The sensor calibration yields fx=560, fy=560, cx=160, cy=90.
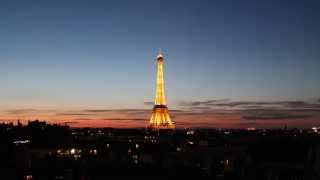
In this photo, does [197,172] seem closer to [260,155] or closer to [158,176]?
[158,176]

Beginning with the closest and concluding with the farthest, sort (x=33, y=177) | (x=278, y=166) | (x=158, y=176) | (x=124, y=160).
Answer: (x=278, y=166) → (x=33, y=177) → (x=158, y=176) → (x=124, y=160)

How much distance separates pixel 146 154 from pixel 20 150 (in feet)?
61.5

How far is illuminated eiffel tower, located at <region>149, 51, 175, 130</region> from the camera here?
378 ft

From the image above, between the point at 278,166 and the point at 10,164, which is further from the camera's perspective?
the point at 10,164

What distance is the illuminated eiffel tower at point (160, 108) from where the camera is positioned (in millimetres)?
115250

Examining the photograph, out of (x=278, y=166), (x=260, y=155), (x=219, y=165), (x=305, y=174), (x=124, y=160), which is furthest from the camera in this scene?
(x=124, y=160)

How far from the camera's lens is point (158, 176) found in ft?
151

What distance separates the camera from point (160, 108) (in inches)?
4690

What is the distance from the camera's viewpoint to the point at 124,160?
60969 millimetres

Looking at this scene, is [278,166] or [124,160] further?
[124,160]

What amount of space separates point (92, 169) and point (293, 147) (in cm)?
1939

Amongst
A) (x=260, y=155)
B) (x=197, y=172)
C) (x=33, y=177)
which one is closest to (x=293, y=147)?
(x=260, y=155)

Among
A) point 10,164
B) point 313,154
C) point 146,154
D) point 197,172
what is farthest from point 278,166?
point 146,154

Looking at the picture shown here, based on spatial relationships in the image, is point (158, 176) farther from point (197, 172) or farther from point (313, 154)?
point (313, 154)
